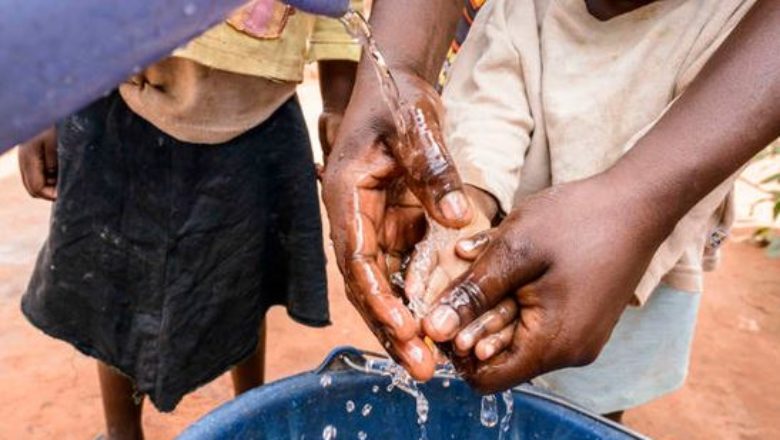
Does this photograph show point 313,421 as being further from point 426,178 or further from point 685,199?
point 685,199

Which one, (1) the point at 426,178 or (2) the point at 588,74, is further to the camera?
(2) the point at 588,74

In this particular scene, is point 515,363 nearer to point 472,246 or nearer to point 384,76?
point 472,246

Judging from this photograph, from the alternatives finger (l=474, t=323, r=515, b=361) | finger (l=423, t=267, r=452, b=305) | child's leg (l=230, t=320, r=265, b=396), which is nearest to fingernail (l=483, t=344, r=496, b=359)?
finger (l=474, t=323, r=515, b=361)

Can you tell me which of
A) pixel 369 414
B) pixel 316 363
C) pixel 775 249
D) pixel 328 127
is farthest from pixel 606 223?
pixel 775 249

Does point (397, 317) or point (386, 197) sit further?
point (386, 197)

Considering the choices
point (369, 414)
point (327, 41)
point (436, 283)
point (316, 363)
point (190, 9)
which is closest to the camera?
point (190, 9)

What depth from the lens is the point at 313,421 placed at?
3.77 feet

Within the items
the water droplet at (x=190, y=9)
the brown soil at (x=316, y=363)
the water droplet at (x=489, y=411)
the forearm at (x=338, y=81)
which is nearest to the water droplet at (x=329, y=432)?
the water droplet at (x=489, y=411)

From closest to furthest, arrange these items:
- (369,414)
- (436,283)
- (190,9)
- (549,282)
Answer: (190,9) < (549,282) < (436,283) < (369,414)

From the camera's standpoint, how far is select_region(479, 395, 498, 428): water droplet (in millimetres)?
1165

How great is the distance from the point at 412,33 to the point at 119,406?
3.14 ft

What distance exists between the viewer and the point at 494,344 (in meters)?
0.86

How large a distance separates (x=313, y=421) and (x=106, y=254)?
Answer: 1.62 ft

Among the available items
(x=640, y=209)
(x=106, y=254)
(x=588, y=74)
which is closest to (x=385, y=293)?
(x=640, y=209)
